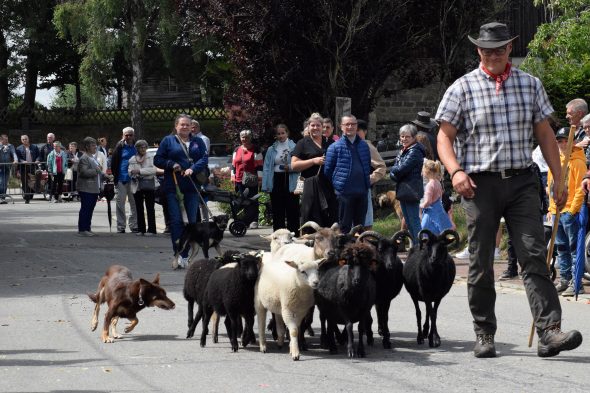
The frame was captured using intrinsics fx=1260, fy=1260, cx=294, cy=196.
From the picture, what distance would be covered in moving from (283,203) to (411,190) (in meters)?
4.85

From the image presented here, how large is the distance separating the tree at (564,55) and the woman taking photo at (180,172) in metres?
9.80

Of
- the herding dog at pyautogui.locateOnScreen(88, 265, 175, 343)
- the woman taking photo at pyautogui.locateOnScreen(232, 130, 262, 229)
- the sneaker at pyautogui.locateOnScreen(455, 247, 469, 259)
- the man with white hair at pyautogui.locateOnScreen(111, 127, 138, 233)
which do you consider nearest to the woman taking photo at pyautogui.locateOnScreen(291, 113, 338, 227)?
the sneaker at pyautogui.locateOnScreen(455, 247, 469, 259)

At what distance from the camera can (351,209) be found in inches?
605

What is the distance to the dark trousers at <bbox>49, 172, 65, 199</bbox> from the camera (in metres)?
36.8

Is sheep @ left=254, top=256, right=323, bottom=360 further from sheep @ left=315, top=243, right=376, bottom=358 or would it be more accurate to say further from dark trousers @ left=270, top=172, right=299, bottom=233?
dark trousers @ left=270, top=172, right=299, bottom=233

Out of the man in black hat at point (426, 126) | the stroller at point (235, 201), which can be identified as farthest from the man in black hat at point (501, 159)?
the stroller at point (235, 201)

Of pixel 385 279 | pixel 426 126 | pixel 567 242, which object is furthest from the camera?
pixel 426 126

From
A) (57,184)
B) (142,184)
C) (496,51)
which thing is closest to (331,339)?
(496,51)

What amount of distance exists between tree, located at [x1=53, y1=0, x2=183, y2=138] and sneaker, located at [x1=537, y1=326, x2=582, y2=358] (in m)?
43.3

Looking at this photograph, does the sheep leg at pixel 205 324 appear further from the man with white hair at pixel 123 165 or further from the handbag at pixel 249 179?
the man with white hair at pixel 123 165

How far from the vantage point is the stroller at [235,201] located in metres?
22.0

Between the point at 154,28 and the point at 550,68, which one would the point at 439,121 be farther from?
the point at 154,28

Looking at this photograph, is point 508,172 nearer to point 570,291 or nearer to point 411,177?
point 570,291

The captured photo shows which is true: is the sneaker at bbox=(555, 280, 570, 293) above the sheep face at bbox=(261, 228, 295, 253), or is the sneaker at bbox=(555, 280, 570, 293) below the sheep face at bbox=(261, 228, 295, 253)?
below
